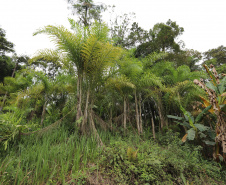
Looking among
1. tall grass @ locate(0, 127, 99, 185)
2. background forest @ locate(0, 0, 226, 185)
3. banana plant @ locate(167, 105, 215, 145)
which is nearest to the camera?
tall grass @ locate(0, 127, 99, 185)

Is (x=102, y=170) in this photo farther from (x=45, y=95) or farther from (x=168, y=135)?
(x=45, y=95)

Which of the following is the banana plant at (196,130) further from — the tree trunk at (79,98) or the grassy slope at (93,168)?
the tree trunk at (79,98)

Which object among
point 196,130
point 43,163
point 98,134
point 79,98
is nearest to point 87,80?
point 79,98

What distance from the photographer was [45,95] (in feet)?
14.1

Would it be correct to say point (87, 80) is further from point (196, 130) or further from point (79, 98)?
point (196, 130)

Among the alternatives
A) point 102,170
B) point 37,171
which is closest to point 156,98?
point 102,170

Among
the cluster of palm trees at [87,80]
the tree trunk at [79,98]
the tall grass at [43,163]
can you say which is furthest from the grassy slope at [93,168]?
the tree trunk at [79,98]

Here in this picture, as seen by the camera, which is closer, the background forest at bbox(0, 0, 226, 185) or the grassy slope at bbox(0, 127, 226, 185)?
the grassy slope at bbox(0, 127, 226, 185)

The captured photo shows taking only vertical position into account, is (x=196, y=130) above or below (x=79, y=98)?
below

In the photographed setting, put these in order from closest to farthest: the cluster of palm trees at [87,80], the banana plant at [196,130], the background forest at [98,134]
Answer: the background forest at [98,134]
the cluster of palm trees at [87,80]
the banana plant at [196,130]

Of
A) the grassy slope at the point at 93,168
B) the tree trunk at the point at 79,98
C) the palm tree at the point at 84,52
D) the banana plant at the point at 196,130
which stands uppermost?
the palm tree at the point at 84,52

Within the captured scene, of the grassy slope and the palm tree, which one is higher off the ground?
the palm tree

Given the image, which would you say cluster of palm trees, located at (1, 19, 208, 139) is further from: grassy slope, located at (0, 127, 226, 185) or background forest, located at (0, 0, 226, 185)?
grassy slope, located at (0, 127, 226, 185)

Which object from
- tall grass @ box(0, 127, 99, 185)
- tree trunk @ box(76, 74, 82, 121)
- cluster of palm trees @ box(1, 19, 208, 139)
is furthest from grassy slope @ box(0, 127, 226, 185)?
cluster of palm trees @ box(1, 19, 208, 139)
